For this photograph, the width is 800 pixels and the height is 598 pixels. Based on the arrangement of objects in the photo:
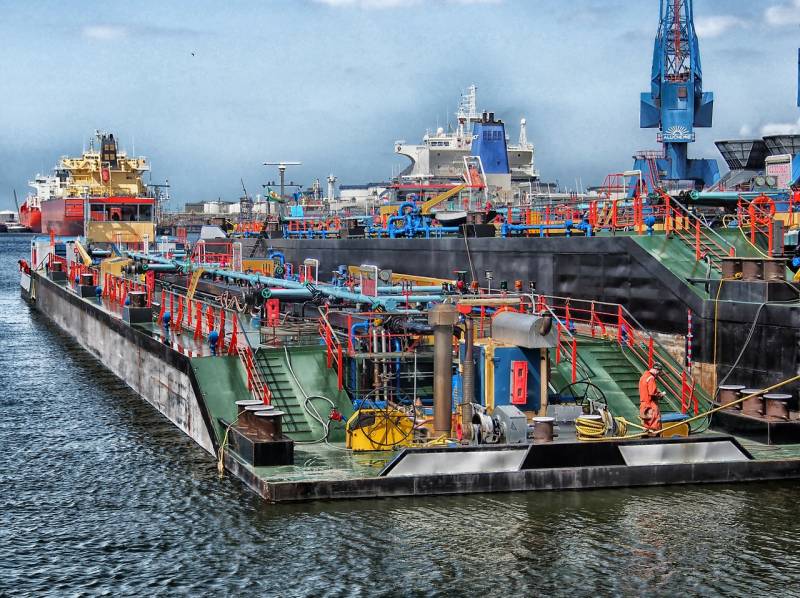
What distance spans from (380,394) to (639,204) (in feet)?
37.8

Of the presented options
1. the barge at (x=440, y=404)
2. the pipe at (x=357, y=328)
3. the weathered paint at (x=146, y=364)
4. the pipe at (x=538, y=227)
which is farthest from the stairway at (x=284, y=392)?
the pipe at (x=538, y=227)

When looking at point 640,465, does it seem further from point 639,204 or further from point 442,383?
point 639,204

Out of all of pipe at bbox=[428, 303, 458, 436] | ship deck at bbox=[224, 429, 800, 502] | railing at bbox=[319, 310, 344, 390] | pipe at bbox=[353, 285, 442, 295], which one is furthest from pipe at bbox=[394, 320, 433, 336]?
ship deck at bbox=[224, 429, 800, 502]

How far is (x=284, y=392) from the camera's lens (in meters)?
24.4

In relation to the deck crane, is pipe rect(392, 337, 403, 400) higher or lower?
lower

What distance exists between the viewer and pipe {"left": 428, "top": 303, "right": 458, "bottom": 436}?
71.3 feet

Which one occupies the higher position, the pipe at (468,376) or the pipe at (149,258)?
the pipe at (149,258)

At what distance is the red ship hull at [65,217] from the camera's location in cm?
9756

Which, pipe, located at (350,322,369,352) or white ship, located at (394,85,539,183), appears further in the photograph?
white ship, located at (394,85,539,183)

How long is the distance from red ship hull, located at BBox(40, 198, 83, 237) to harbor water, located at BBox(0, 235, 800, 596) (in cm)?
7749

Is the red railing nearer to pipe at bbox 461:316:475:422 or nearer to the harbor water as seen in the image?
the harbor water

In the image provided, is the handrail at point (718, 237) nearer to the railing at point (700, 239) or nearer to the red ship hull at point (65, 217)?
the railing at point (700, 239)

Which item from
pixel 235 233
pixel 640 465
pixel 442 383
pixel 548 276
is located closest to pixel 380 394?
pixel 442 383

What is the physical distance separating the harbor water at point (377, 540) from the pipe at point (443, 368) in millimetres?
2158
